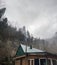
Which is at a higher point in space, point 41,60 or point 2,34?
point 2,34

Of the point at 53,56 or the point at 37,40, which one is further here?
the point at 37,40

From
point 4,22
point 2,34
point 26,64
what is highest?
point 4,22

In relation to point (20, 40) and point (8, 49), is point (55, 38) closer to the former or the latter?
point (20, 40)

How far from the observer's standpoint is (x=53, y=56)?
2811 cm

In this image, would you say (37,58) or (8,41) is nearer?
(37,58)

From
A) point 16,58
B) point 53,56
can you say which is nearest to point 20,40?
point 16,58

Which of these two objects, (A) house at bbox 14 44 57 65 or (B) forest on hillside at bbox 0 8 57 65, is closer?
(A) house at bbox 14 44 57 65

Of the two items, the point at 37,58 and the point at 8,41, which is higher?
the point at 8,41

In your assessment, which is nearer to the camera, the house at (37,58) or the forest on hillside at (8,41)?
the house at (37,58)

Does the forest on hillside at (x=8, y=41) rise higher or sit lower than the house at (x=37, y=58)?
higher

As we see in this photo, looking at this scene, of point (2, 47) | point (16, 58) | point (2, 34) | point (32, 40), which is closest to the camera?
point (16, 58)

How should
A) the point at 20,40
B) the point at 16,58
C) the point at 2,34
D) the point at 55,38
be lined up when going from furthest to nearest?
1. the point at 55,38
2. the point at 20,40
3. the point at 2,34
4. the point at 16,58

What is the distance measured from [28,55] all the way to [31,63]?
1290mm

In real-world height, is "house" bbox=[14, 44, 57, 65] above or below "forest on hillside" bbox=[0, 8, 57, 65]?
below
